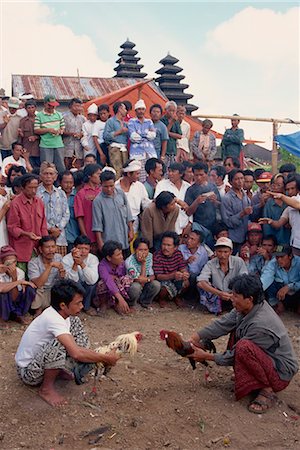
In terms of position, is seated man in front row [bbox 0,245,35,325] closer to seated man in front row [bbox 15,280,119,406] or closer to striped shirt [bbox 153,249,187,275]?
seated man in front row [bbox 15,280,119,406]

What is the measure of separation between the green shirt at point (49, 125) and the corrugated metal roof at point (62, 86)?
28.7ft

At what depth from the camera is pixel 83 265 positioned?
7023 millimetres

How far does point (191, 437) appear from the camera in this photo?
4.29 meters

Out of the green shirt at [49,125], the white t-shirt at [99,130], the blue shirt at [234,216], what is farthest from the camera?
the white t-shirt at [99,130]

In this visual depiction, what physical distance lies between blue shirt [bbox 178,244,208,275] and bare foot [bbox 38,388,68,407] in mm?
3405

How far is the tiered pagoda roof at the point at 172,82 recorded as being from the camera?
22141mm

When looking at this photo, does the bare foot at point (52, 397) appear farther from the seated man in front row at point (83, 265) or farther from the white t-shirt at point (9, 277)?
the seated man in front row at point (83, 265)

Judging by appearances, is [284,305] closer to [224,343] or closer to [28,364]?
[224,343]

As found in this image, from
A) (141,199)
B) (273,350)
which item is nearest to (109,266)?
(141,199)

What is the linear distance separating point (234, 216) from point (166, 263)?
130cm

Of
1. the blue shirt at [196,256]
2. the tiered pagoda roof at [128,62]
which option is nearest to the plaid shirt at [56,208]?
the blue shirt at [196,256]

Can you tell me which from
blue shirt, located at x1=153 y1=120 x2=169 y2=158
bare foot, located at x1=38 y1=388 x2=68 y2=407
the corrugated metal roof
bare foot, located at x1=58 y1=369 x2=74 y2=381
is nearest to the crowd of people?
blue shirt, located at x1=153 y1=120 x2=169 y2=158

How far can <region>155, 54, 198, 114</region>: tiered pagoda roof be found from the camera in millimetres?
22141

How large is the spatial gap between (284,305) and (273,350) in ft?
10.1
